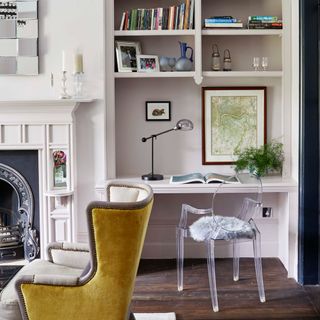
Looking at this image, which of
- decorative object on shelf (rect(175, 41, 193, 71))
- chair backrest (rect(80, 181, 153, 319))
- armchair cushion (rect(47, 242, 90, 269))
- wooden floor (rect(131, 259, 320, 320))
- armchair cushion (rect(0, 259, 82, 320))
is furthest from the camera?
decorative object on shelf (rect(175, 41, 193, 71))

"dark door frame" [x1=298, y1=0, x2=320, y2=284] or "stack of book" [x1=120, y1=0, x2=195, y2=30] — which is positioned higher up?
"stack of book" [x1=120, y1=0, x2=195, y2=30]

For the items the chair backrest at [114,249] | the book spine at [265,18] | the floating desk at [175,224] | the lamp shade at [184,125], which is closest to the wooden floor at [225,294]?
the floating desk at [175,224]

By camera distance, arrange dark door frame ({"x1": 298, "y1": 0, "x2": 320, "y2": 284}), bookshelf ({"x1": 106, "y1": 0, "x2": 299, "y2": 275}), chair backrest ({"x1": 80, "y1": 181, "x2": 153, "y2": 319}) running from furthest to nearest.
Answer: bookshelf ({"x1": 106, "y1": 0, "x2": 299, "y2": 275})
dark door frame ({"x1": 298, "y1": 0, "x2": 320, "y2": 284})
chair backrest ({"x1": 80, "y1": 181, "x2": 153, "y2": 319})

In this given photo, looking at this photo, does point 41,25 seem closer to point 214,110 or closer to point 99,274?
point 214,110

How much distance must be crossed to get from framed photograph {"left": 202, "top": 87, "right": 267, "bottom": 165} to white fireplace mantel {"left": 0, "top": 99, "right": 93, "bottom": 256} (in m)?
1.04

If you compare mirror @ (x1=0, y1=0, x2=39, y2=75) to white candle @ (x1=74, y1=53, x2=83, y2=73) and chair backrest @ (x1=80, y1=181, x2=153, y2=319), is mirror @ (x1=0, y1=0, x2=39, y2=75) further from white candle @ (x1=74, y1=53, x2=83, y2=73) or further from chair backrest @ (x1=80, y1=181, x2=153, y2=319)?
chair backrest @ (x1=80, y1=181, x2=153, y2=319)

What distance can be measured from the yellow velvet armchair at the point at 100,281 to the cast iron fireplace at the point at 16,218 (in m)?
1.66

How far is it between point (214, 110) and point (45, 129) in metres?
1.41

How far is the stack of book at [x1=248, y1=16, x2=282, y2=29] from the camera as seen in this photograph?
4.12m

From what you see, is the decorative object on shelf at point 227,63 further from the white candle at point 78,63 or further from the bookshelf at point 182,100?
the white candle at point 78,63

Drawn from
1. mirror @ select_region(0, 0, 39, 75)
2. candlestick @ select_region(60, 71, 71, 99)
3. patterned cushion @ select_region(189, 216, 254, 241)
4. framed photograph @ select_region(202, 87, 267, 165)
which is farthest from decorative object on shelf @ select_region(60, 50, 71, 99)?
patterned cushion @ select_region(189, 216, 254, 241)

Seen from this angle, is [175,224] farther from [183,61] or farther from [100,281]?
[100,281]

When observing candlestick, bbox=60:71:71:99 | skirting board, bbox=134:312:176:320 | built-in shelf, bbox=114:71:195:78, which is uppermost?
built-in shelf, bbox=114:71:195:78

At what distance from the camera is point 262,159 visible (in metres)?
4.09
